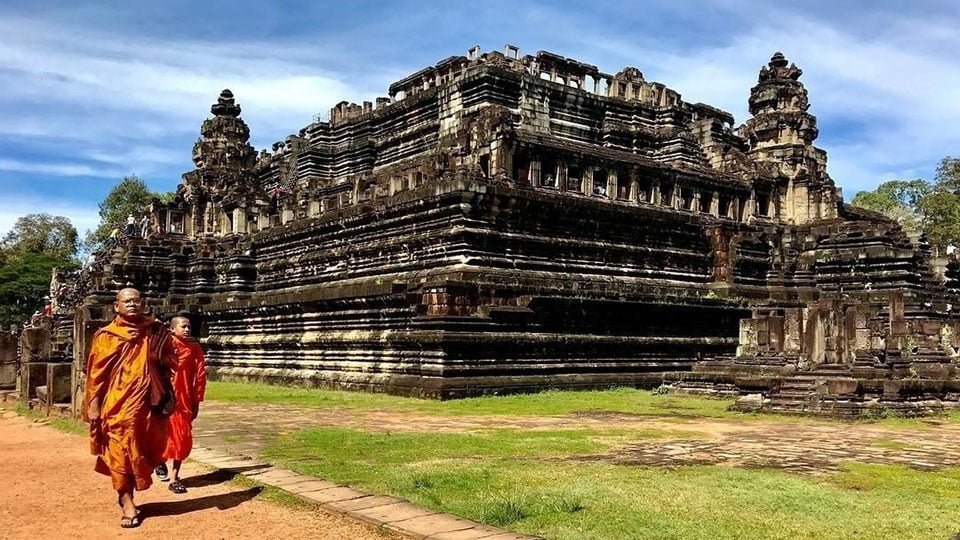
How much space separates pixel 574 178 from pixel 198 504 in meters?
19.7

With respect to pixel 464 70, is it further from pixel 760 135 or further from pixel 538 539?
pixel 538 539

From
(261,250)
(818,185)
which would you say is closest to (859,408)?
(818,185)

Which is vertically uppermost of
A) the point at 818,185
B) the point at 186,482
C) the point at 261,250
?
the point at 818,185

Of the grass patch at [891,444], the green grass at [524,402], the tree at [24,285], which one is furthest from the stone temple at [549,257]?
the tree at [24,285]

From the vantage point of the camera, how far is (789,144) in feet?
108

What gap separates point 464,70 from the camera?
30250 mm

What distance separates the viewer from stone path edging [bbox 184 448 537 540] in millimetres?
6578

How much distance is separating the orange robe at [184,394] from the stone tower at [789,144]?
2587 centimetres

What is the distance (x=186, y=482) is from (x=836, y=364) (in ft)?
43.3

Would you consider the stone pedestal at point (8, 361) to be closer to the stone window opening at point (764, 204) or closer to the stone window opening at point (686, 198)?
the stone window opening at point (686, 198)

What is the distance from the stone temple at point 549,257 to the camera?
19.8 m

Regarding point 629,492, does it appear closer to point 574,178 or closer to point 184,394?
point 184,394

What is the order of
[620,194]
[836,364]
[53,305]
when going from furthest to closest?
[53,305] → [620,194] → [836,364]

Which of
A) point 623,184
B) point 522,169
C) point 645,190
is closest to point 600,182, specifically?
point 623,184
